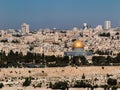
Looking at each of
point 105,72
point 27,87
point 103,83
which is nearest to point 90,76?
point 105,72

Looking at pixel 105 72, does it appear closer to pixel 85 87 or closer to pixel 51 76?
pixel 51 76

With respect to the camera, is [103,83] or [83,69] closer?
[103,83]

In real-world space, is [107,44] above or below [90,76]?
above

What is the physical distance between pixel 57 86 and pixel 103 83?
4.62 m

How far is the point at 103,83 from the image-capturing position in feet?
143

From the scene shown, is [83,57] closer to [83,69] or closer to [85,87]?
[83,69]

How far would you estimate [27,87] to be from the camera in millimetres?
41406

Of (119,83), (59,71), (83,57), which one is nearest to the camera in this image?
(119,83)

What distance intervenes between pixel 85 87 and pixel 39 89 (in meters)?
3.12

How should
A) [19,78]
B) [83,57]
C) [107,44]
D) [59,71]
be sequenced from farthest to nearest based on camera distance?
[107,44] → [83,57] → [59,71] → [19,78]

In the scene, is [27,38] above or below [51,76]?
above

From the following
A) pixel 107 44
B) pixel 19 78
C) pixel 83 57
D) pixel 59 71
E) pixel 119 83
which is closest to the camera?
pixel 119 83

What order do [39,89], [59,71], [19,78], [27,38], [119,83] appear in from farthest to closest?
1. [27,38]
2. [59,71]
3. [19,78]
4. [119,83]
5. [39,89]

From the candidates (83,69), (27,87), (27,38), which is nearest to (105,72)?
(83,69)
